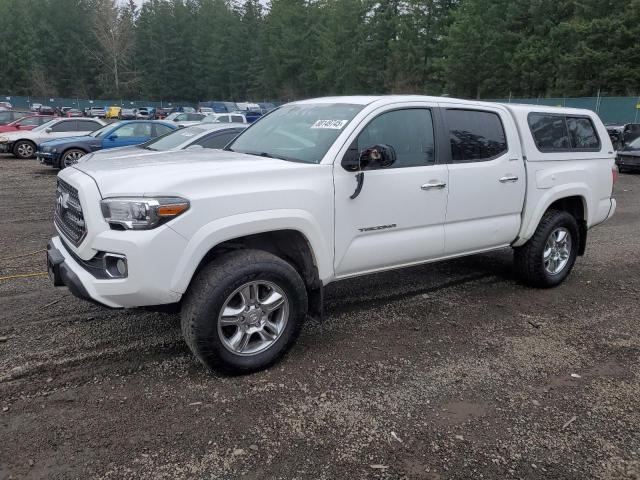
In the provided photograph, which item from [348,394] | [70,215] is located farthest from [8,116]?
[348,394]

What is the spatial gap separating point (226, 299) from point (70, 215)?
4.20ft

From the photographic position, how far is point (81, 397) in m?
3.33

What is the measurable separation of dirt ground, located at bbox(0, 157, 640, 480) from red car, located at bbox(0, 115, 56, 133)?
1634cm

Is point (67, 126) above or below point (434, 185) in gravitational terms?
above

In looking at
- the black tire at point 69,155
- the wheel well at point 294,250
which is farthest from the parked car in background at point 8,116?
the wheel well at point 294,250

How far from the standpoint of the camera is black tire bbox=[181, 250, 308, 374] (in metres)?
3.35

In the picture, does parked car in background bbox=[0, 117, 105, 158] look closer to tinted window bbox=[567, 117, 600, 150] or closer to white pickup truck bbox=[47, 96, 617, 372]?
white pickup truck bbox=[47, 96, 617, 372]

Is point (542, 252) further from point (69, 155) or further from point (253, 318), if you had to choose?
point (69, 155)

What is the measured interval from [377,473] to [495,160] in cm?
320

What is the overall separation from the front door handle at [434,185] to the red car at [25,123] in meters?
18.9

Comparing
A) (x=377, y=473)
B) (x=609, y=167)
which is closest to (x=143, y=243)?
(x=377, y=473)

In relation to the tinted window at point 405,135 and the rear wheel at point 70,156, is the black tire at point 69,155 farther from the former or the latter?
the tinted window at point 405,135

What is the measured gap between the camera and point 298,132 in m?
4.35

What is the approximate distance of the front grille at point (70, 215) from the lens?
344 centimetres
